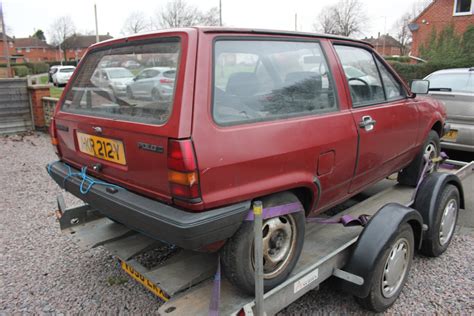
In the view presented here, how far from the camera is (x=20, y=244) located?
12.7 feet

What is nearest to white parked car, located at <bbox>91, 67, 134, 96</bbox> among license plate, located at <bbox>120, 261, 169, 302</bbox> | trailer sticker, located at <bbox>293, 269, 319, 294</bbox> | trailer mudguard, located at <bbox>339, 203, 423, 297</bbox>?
license plate, located at <bbox>120, 261, 169, 302</bbox>

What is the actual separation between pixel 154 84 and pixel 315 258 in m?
1.60

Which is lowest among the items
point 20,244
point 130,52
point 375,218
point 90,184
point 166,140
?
point 20,244

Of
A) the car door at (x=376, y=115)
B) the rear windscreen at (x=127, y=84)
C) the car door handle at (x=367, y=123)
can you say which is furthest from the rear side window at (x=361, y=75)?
the rear windscreen at (x=127, y=84)

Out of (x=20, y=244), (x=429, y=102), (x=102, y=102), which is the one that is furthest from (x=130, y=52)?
(x=429, y=102)

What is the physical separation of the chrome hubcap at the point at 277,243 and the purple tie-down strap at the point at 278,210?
2.8 inches

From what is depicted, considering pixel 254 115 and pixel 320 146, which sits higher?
pixel 254 115

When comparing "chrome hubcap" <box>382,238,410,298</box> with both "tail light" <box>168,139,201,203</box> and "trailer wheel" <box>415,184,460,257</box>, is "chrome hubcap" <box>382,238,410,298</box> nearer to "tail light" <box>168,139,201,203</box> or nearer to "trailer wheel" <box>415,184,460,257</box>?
"trailer wheel" <box>415,184,460,257</box>

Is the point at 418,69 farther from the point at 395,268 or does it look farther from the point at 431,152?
the point at 395,268

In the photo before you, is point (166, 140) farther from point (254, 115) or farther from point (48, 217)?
point (48, 217)

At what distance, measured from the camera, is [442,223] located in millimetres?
3471

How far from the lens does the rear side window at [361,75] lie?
10.0 ft

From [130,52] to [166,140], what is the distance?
952 mm

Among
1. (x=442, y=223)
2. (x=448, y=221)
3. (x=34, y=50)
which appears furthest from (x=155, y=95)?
(x=34, y=50)
